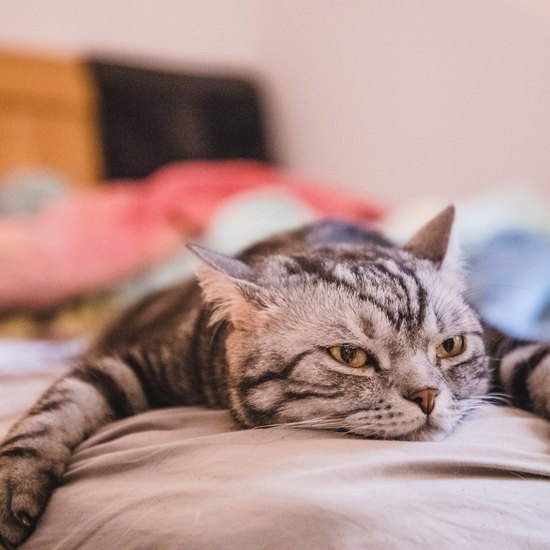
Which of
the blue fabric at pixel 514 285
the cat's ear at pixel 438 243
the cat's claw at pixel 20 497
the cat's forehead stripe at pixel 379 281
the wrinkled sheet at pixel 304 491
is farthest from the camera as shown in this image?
the blue fabric at pixel 514 285

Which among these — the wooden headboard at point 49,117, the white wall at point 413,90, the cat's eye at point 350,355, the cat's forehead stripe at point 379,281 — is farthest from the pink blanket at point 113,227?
the cat's eye at point 350,355

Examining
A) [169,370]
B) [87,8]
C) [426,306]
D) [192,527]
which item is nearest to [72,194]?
[87,8]

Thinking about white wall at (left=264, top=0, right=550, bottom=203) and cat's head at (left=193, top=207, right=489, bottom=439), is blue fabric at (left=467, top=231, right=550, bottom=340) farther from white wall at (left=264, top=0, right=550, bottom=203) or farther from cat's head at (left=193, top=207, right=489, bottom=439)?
white wall at (left=264, top=0, right=550, bottom=203)

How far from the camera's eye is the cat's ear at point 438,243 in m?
0.96

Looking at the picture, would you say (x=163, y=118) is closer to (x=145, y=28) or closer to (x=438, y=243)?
(x=145, y=28)

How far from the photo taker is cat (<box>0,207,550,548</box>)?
753 millimetres

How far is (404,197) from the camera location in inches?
108

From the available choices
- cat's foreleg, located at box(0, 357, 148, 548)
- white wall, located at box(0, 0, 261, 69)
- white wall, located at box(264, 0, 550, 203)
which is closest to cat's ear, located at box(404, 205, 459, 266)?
cat's foreleg, located at box(0, 357, 148, 548)

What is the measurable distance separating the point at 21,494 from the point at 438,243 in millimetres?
647

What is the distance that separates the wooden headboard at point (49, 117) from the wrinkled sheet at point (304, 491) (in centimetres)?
216

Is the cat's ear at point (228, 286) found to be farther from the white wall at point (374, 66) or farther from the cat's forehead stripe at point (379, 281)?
the white wall at point (374, 66)

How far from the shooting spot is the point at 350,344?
792 mm

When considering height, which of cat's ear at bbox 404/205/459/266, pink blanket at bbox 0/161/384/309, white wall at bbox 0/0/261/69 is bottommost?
pink blanket at bbox 0/161/384/309

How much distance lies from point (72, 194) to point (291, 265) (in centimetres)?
178
